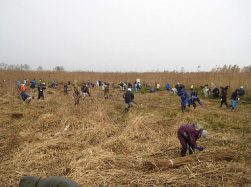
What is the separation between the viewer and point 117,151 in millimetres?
3627

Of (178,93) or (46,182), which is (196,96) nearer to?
(178,93)

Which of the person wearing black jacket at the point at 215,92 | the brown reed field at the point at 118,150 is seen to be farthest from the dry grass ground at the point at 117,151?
the person wearing black jacket at the point at 215,92

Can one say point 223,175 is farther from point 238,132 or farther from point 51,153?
point 51,153

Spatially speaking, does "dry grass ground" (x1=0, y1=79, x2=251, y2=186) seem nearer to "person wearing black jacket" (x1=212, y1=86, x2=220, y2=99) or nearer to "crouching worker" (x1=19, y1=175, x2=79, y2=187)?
"crouching worker" (x1=19, y1=175, x2=79, y2=187)

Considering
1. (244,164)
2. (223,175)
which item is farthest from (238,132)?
(223,175)

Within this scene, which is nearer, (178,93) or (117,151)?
(117,151)

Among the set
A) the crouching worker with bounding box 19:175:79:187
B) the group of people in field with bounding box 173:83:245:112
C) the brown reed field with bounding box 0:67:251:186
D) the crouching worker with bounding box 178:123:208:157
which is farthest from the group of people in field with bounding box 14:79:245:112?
the crouching worker with bounding box 19:175:79:187

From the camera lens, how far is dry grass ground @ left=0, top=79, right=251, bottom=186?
2613 mm

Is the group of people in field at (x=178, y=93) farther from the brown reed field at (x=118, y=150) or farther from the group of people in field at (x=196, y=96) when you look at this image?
the brown reed field at (x=118, y=150)

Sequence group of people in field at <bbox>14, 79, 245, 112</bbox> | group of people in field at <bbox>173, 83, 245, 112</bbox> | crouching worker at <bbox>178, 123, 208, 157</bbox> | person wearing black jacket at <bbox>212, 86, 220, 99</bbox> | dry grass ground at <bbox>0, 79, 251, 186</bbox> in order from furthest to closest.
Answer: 1. person wearing black jacket at <bbox>212, 86, 220, 99</bbox>
2. group of people in field at <bbox>14, 79, 245, 112</bbox>
3. group of people in field at <bbox>173, 83, 245, 112</bbox>
4. crouching worker at <bbox>178, 123, 208, 157</bbox>
5. dry grass ground at <bbox>0, 79, 251, 186</bbox>

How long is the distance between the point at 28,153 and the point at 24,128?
70.3 inches

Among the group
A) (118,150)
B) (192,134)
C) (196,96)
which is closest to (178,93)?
(196,96)

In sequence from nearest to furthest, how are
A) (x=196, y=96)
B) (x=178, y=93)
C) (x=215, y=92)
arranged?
(x=178, y=93), (x=196, y=96), (x=215, y=92)

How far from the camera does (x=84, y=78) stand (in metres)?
19.5
